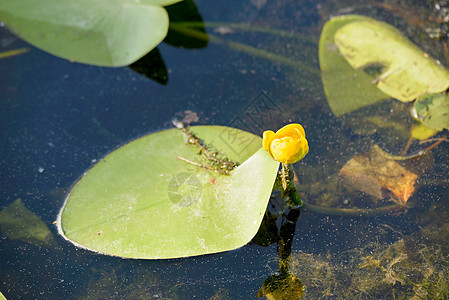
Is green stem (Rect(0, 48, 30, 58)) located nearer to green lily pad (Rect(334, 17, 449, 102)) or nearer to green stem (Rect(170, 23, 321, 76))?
green stem (Rect(170, 23, 321, 76))

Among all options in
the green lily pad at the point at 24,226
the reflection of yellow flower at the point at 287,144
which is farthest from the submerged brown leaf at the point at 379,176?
the green lily pad at the point at 24,226

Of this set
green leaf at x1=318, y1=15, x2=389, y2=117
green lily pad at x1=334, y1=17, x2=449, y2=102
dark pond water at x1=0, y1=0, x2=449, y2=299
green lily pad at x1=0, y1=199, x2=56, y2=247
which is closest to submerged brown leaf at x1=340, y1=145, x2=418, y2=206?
dark pond water at x1=0, y1=0, x2=449, y2=299

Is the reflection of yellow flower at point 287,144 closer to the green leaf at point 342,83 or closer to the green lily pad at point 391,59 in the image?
the green leaf at point 342,83

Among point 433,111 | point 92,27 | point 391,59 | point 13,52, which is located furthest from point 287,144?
point 13,52

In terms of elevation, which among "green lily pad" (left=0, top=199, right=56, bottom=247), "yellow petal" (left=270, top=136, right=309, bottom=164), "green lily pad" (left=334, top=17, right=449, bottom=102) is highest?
"yellow petal" (left=270, top=136, right=309, bottom=164)

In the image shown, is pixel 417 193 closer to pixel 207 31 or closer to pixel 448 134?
pixel 448 134

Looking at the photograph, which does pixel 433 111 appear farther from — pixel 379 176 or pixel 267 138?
pixel 267 138

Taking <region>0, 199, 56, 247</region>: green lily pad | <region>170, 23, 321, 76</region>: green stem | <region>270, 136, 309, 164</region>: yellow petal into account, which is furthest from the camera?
<region>170, 23, 321, 76</region>: green stem
